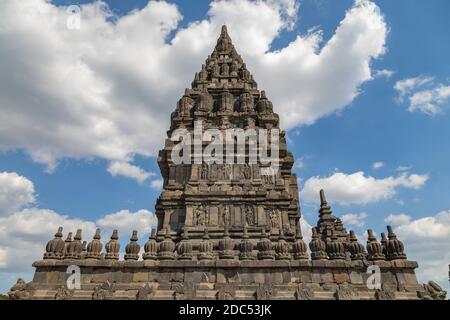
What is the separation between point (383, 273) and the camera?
14453mm

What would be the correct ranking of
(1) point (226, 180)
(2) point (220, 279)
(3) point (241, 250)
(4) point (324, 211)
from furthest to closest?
(4) point (324, 211), (1) point (226, 180), (3) point (241, 250), (2) point (220, 279)

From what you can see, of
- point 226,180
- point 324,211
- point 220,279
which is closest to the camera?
point 220,279

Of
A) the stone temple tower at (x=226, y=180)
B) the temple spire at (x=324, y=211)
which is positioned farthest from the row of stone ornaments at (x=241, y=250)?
the temple spire at (x=324, y=211)

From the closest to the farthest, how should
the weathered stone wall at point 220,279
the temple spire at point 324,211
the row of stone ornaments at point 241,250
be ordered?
the weathered stone wall at point 220,279 → the row of stone ornaments at point 241,250 → the temple spire at point 324,211

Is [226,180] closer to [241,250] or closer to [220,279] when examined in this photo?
[241,250]

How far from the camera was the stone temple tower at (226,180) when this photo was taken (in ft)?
68.1

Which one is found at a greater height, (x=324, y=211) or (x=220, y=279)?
(x=324, y=211)

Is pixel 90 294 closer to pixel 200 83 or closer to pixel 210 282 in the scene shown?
pixel 210 282

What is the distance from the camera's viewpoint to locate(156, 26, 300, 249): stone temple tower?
68.1ft

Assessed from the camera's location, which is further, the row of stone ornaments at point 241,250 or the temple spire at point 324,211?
the temple spire at point 324,211

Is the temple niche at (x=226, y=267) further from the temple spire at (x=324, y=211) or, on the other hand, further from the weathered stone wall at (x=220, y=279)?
the temple spire at (x=324, y=211)

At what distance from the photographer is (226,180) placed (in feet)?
74.1

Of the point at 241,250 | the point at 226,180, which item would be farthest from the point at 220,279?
the point at 226,180

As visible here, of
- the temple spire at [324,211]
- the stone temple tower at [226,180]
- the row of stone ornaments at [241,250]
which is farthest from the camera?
the temple spire at [324,211]
